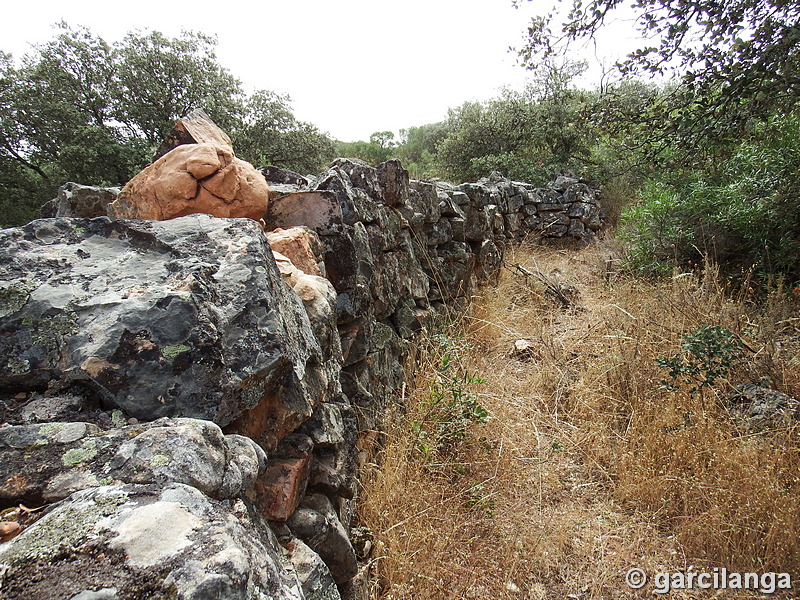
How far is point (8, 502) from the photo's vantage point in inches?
31.6

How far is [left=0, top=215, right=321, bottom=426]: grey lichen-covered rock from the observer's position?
3.55 ft

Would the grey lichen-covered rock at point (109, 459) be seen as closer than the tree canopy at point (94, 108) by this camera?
Yes

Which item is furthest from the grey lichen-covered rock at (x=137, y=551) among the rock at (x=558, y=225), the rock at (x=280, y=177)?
the rock at (x=558, y=225)

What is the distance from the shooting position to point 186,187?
207 cm

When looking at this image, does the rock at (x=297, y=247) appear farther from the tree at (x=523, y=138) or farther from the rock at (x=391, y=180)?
the tree at (x=523, y=138)

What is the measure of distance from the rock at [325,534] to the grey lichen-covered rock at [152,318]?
40 cm

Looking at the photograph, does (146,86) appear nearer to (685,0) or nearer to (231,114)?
(231,114)

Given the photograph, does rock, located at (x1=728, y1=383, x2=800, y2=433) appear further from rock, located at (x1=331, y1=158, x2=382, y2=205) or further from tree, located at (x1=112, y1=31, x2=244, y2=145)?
tree, located at (x1=112, y1=31, x2=244, y2=145)

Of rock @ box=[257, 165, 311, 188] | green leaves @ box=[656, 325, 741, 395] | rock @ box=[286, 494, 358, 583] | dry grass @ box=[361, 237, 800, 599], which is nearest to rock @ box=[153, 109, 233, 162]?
rock @ box=[257, 165, 311, 188]

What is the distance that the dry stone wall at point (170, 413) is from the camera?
696 millimetres

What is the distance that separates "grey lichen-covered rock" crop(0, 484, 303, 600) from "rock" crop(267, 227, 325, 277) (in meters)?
1.50

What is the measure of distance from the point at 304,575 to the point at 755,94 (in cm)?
426

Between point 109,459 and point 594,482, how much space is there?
286cm

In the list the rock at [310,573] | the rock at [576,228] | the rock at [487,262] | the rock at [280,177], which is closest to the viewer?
the rock at [310,573]
